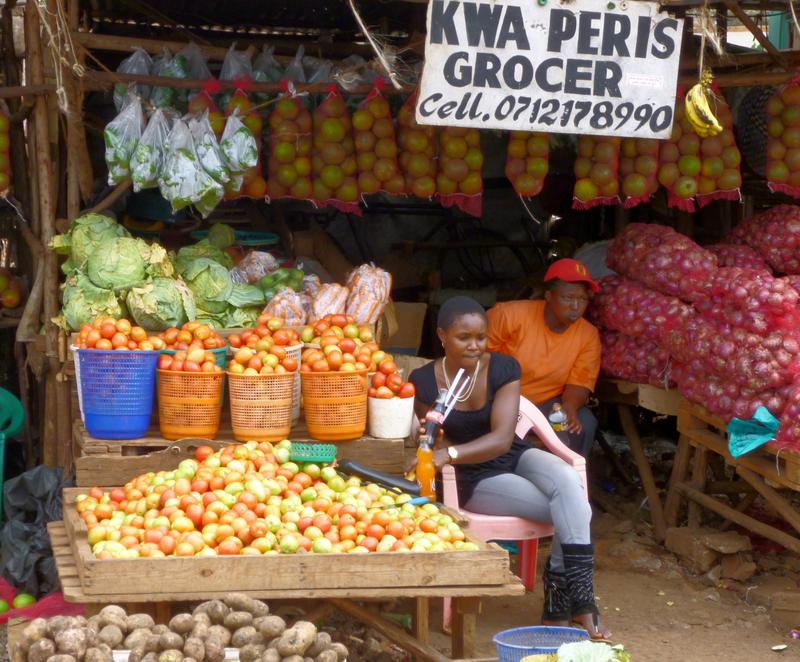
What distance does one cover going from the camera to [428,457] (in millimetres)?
4973

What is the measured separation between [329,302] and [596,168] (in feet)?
5.05

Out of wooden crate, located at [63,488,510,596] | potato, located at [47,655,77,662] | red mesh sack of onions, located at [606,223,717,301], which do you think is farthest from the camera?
red mesh sack of onions, located at [606,223,717,301]

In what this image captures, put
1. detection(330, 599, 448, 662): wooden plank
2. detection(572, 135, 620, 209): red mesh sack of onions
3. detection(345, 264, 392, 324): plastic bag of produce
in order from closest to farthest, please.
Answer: detection(330, 599, 448, 662): wooden plank
detection(345, 264, 392, 324): plastic bag of produce
detection(572, 135, 620, 209): red mesh sack of onions

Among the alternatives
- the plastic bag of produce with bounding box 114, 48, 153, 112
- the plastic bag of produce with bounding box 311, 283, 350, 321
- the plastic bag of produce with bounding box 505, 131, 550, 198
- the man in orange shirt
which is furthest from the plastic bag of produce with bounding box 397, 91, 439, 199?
the plastic bag of produce with bounding box 114, 48, 153, 112

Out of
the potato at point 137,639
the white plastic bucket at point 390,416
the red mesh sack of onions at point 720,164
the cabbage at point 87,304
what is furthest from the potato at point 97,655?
the red mesh sack of onions at point 720,164

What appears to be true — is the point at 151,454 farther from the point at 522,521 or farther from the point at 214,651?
the point at 214,651

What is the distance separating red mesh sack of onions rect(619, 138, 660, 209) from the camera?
6.26 m

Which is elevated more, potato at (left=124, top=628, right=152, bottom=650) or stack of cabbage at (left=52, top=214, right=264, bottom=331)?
stack of cabbage at (left=52, top=214, right=264, bottom=331)

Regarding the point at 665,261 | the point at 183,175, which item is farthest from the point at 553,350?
the point at 183,175

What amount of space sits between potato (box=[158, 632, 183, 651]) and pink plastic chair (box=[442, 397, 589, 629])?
1.88 meters

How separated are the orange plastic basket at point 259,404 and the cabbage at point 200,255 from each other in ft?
3.36

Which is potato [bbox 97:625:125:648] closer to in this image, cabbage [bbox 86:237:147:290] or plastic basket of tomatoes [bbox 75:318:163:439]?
plastic basket of tomatoes [bbox 75:318:163:439]

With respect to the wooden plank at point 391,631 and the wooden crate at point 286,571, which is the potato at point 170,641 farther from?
the wooden plank at point 391,631

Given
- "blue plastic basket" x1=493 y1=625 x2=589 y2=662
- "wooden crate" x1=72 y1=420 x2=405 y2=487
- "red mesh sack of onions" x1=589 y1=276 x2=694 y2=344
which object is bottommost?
"blue plastic basket" x1=493 y1=625 x2=589 y2=662
